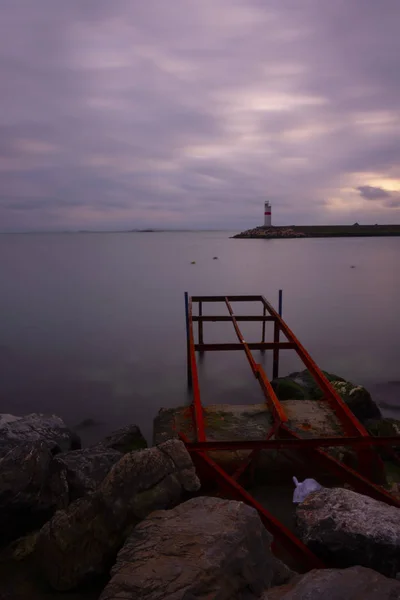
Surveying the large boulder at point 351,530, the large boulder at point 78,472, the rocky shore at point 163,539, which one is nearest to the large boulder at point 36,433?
→ the large boulder at point 78,472

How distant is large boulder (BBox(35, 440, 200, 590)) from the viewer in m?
3.41

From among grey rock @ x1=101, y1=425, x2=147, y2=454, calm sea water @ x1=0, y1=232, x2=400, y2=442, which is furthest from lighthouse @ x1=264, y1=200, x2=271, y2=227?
grey rock @ x1=101, y1=425, x2=147, y2=454

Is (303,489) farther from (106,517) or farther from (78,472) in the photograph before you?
(78,472)

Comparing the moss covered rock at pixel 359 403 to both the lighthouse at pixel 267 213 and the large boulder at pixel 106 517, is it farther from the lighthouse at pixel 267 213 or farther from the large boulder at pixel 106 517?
the lighthouse at pixel 267 213

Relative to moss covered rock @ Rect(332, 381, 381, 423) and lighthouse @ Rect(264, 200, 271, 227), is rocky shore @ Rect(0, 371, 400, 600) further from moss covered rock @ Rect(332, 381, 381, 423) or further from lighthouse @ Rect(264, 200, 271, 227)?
lighthouse @ Rect(264, 200, 271, 227)

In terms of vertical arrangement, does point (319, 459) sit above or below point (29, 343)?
above

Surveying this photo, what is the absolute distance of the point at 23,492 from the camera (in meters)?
4.24

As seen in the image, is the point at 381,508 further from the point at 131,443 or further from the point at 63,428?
the point at 63,428

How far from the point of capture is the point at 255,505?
4.03 meters

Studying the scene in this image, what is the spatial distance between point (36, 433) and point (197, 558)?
4809 millimetres

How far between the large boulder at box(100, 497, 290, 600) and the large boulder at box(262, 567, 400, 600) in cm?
26

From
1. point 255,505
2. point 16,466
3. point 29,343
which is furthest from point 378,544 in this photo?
point 29,343

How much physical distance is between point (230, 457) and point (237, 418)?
1.35m

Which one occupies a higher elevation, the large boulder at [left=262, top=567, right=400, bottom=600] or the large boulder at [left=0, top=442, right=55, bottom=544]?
the large boulder at [left=262, top=567, right=400, bottom=600]
